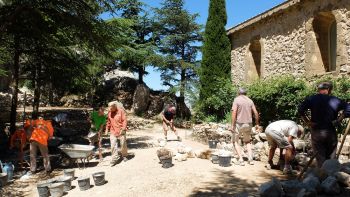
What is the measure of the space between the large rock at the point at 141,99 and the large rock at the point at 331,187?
19.8 m

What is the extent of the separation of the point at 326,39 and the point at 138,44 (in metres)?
14.6

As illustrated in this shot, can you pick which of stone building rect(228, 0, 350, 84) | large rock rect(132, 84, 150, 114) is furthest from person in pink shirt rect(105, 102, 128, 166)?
large rock rect(132, 84, 150, 114)

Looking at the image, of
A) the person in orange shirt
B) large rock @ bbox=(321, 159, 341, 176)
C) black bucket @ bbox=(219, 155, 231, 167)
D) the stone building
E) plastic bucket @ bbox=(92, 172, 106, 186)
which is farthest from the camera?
the stone building

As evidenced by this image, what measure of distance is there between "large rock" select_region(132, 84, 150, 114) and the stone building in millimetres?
10259

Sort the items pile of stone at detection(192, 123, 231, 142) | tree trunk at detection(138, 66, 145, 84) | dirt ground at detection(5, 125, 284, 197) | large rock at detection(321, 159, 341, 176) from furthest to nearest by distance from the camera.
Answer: tree trunk at detection(138, 66, 145, 84)
pile of stone at detection(192, 123, 231, 142)
dirt ground at detection(5, 125, 284, 197)
large rock at detection(321, 159, 341, 176)

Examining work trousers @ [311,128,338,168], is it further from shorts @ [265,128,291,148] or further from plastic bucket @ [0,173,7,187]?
plastic bucket @ [0,173,7,187]

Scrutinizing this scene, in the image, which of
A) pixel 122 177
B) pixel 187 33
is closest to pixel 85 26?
pixel 122 177

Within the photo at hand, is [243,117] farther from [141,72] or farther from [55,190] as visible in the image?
[141,72]

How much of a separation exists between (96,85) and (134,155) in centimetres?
1500

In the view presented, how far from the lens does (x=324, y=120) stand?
5918 mm

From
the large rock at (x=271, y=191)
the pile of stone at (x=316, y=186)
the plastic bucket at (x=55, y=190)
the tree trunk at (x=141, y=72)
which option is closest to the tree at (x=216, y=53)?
the tree trunk at (x=141, y=72)

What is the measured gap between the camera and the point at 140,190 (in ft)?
23.2

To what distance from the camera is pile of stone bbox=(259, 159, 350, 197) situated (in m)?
4.96

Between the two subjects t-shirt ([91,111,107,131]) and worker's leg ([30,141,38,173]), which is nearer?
worker's leg ([30,141,38,173])
